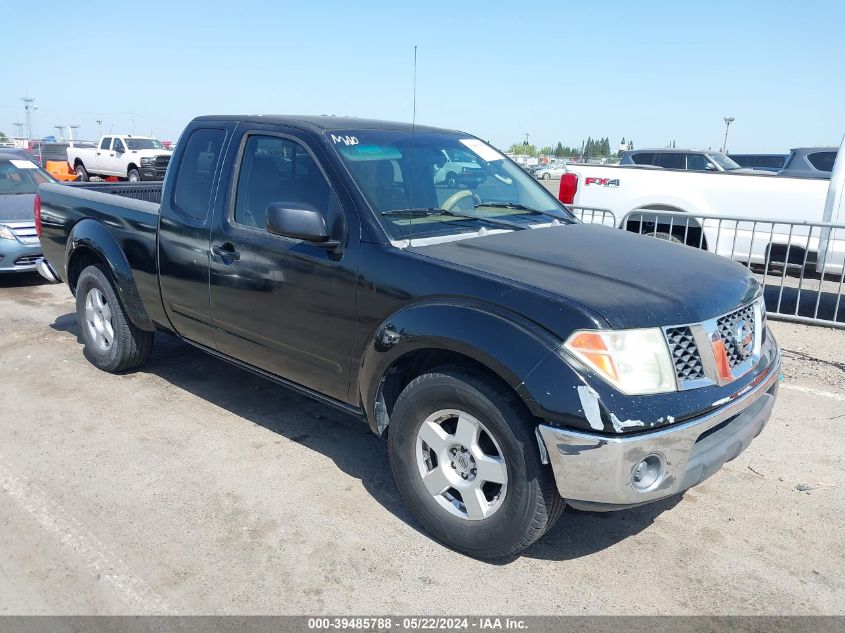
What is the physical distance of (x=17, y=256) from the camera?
8.45 meters

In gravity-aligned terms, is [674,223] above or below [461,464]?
above

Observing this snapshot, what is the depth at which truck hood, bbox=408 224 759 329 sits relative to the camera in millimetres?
2840

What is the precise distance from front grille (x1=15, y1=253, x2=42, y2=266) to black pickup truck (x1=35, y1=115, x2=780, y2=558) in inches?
182

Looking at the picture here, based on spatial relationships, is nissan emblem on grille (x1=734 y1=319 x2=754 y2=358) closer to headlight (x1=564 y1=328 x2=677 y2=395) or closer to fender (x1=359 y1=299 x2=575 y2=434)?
headlight (x1=564 y1=328 x2=677 y2=395)

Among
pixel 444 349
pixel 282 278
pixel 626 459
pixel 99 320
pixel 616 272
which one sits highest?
pixel 616 272

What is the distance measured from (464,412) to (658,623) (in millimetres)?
1136

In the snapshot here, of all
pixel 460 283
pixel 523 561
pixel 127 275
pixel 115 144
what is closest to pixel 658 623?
pixel 523 561

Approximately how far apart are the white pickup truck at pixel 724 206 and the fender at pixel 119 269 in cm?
507

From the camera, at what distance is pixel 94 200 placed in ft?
17.3

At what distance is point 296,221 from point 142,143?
2510 centimetres

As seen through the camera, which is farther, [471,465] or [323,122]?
[323,122]

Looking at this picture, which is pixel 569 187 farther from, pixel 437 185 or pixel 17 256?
pixel 17 256

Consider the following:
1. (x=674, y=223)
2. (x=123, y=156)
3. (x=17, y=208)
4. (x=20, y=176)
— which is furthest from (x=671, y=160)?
(x=123, y=156)

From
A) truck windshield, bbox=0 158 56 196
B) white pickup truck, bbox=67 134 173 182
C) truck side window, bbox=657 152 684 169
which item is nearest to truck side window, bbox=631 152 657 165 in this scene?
truck side window, bbox=657 152 684 169
